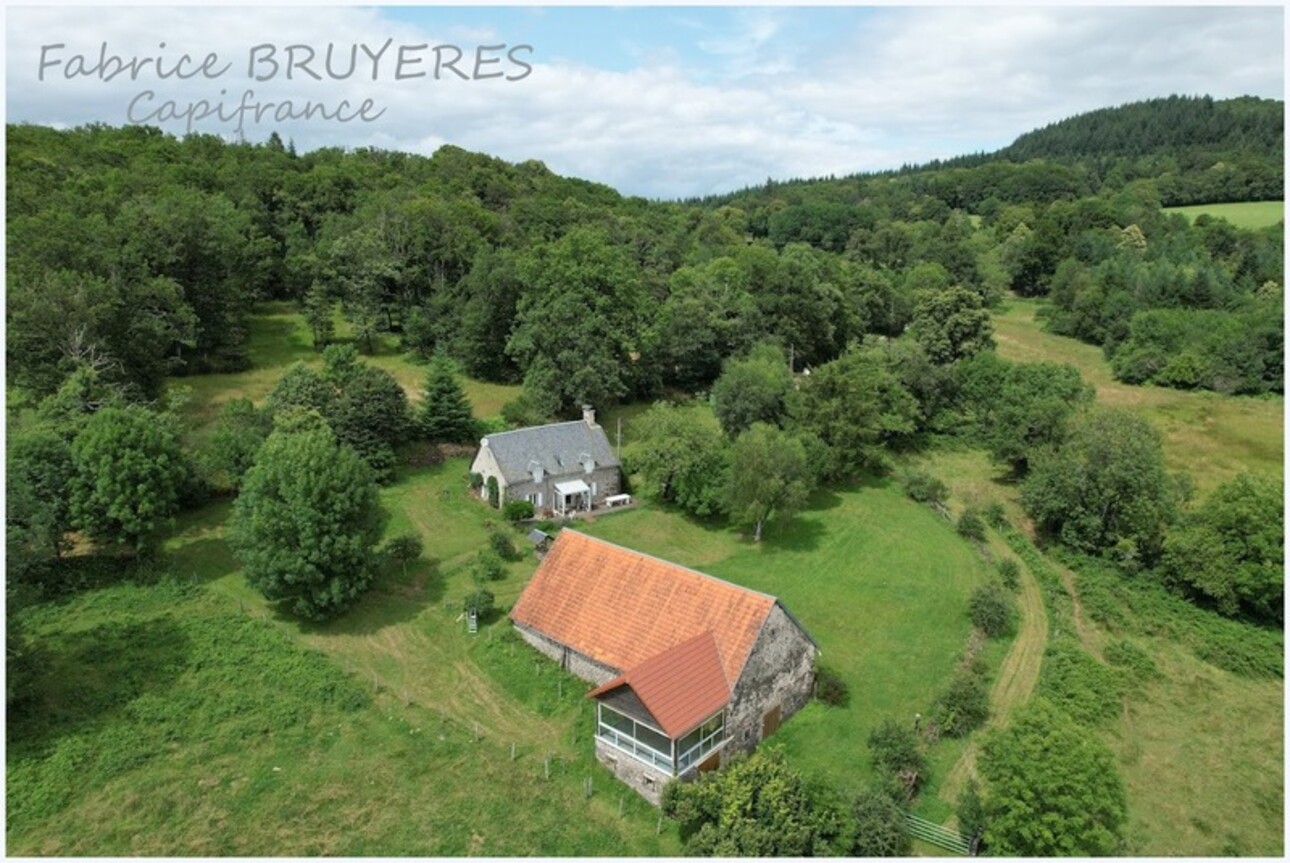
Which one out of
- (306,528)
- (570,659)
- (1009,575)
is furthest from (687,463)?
(306,528)

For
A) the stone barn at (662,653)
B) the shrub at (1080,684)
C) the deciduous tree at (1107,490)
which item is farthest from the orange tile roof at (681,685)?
the deciduous tree at (1107,490)

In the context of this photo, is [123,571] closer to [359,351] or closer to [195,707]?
[195,707]

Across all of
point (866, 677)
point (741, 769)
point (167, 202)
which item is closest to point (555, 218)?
point (167, 202)

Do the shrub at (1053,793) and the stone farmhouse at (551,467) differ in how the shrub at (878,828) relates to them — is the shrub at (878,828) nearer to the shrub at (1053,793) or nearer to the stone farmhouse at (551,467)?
the shrub at (1053,793)

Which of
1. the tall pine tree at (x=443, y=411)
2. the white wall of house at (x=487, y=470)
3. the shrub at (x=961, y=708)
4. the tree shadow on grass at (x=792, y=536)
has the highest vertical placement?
the tall pine tree at (x=443, y=411)

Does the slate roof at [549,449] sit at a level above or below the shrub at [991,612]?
above

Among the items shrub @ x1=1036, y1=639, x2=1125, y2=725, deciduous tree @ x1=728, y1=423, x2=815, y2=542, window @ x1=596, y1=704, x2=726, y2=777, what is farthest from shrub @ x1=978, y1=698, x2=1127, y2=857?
deciduous tree @ x1=728, y1=423, x2=815, y2=542
